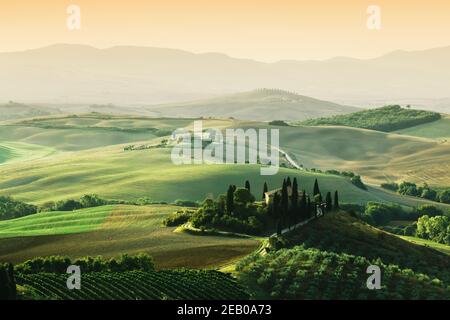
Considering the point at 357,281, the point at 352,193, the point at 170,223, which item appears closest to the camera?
the point at 357,281

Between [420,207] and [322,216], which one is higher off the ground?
[322,216]

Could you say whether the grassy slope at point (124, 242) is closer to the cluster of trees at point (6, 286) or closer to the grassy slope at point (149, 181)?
the cluster of trees at point (6, 286)

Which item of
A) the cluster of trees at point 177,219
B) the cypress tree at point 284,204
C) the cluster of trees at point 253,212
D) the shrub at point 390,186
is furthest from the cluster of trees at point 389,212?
the cypress tree at point 284,204

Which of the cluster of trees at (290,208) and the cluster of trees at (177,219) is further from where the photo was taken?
the cluster of trees at (177,219)

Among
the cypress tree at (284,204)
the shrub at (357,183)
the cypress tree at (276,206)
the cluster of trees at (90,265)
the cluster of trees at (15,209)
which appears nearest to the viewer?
the cluster of trees at (90,265)

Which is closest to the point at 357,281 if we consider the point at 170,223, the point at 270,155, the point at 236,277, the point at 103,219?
the point at 236,277

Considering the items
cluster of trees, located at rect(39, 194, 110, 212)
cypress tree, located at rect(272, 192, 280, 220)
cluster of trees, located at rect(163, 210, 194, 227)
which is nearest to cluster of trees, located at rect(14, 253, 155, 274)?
cypress tree, located at rect(272, 192, 280, 220)
